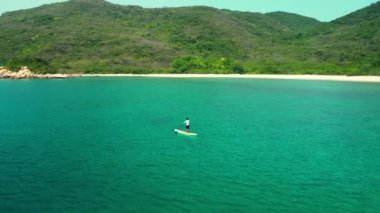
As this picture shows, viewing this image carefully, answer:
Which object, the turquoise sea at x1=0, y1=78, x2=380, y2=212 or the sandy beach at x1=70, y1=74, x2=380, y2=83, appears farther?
the sandy beach at x1=70, y1=74, x2=380, y2=83

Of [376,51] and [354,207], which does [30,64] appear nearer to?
[376,51]

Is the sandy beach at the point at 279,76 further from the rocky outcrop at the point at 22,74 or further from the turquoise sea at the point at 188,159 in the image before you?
the turquoise sea at the point at 188,159

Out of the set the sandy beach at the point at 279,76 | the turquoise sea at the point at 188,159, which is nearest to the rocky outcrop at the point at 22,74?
the sandy beach at the point at 279,76

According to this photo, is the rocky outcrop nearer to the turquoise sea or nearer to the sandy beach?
the sandy beach

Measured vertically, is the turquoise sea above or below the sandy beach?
above

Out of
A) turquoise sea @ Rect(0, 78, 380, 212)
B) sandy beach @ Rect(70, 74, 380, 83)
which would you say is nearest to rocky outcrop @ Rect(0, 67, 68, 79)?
sandy beach @ Rect(70, 74, 380, 83)

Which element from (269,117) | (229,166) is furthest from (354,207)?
(269,117)

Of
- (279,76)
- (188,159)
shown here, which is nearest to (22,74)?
(279,76)

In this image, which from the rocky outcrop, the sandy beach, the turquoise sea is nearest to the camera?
the turquoise sea
